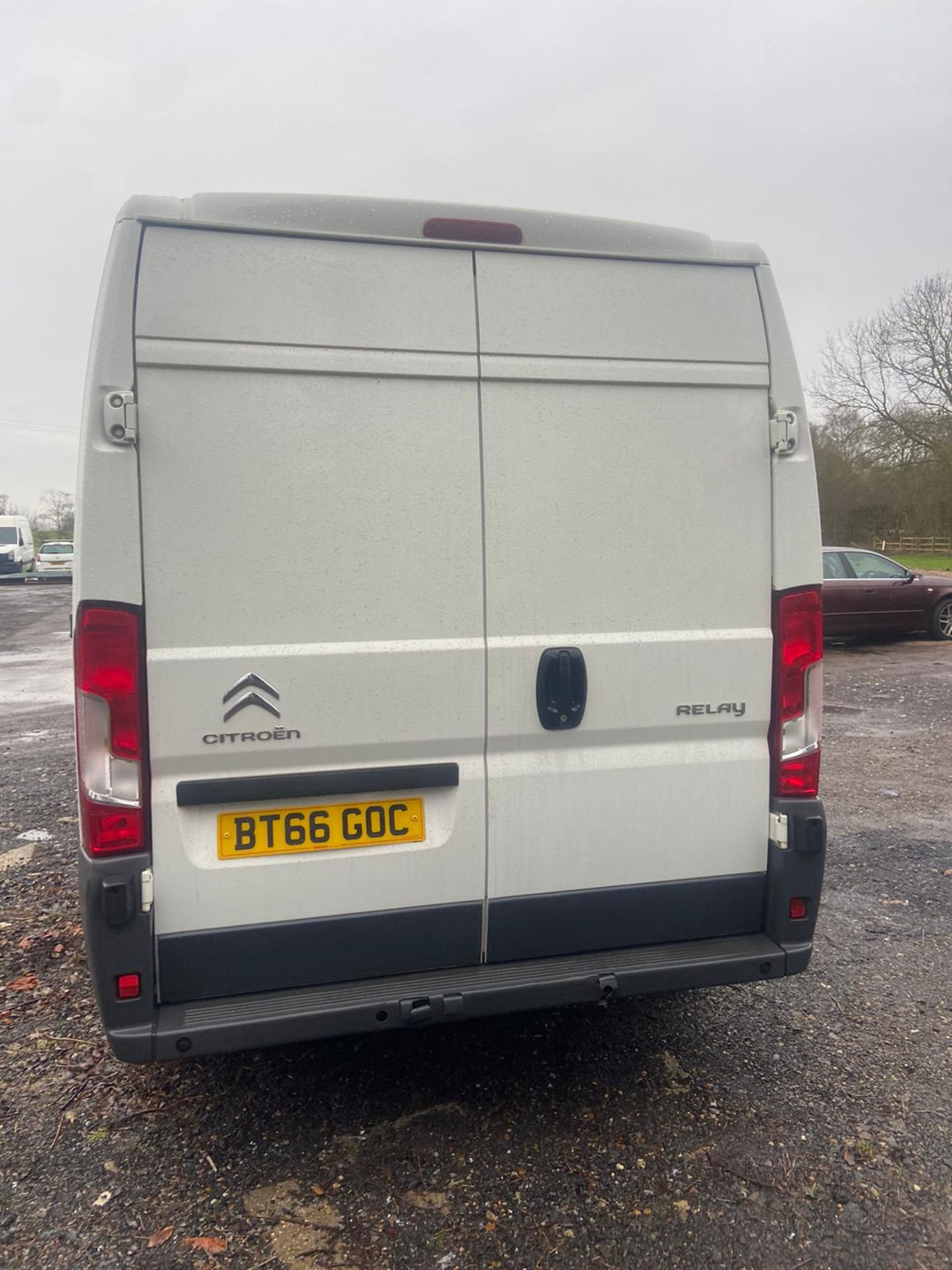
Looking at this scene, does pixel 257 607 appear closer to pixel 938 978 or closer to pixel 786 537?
pixel 786 537

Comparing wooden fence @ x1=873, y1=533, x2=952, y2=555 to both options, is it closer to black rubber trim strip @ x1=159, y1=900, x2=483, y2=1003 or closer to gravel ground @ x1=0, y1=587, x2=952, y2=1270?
gravel ground @ x1=0, y1=587, x2=952, y2=1270

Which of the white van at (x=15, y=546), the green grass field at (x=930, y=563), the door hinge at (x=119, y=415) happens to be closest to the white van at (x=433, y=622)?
the door hinge at (x=119, y=415)

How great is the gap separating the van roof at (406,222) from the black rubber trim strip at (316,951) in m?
2.00

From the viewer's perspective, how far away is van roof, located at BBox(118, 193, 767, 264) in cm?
274

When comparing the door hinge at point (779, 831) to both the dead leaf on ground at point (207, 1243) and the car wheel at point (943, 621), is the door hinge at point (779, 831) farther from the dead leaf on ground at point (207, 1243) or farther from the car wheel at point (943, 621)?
the car wheel at point (943, 621)

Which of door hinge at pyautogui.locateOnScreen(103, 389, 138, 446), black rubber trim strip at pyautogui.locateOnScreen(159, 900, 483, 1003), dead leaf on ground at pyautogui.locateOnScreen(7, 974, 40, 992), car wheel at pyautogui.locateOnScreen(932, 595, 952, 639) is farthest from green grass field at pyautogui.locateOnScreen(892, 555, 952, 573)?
door hinge at pyautogui.locateOnScreen(103, 389, 138, 446)

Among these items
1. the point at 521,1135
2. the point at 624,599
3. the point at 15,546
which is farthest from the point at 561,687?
the point at 15,546

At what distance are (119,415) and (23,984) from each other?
2.73m

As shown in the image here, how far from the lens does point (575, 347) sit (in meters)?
2.97

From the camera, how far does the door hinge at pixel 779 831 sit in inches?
123

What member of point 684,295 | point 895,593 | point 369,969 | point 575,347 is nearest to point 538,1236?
point 369,969

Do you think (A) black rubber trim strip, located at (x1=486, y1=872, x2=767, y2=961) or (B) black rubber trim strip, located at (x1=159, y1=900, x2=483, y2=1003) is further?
(A) black rubber trim strip, located at (x1=486, y1=872, x2=767, y2=961)

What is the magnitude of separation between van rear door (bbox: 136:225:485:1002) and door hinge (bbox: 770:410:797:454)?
976 mm

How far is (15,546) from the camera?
3747 centimetres
